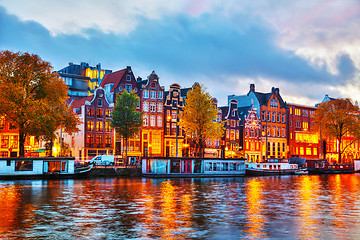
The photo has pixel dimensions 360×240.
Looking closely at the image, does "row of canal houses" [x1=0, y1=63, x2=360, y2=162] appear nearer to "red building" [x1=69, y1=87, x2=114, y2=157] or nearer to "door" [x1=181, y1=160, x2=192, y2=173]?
"red building" [x1=69, y1=87, x2=114, y2=157]

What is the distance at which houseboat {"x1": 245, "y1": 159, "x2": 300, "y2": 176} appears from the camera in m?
81.9

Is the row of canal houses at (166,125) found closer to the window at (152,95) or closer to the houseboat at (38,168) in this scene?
the window at (152,95)

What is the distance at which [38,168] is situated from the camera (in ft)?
204

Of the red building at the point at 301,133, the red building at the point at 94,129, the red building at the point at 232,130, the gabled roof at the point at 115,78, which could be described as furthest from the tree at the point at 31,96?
the red building at the point at 301,133

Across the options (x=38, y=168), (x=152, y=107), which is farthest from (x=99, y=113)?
(x=38, y=168)

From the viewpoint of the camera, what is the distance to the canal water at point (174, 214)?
24.9 metres

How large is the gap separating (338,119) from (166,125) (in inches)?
1637

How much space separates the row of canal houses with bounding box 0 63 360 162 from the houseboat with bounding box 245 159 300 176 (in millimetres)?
9782

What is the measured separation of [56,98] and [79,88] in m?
59.9

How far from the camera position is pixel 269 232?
25.3 m

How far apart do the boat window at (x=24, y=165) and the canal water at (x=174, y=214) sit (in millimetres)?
15121

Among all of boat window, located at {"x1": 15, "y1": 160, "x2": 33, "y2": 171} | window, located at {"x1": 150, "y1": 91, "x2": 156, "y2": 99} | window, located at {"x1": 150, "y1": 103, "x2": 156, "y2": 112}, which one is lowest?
boat window, located at {"x1": 15, "y1": 160, "x2": 33, "y2": 171}

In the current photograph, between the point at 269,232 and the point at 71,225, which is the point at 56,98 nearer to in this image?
the point at 71,225

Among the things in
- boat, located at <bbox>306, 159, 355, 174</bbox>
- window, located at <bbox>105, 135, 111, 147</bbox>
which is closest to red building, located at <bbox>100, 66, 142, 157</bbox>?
window, located at <bbox>105, 135, 111, 147</bbox>
